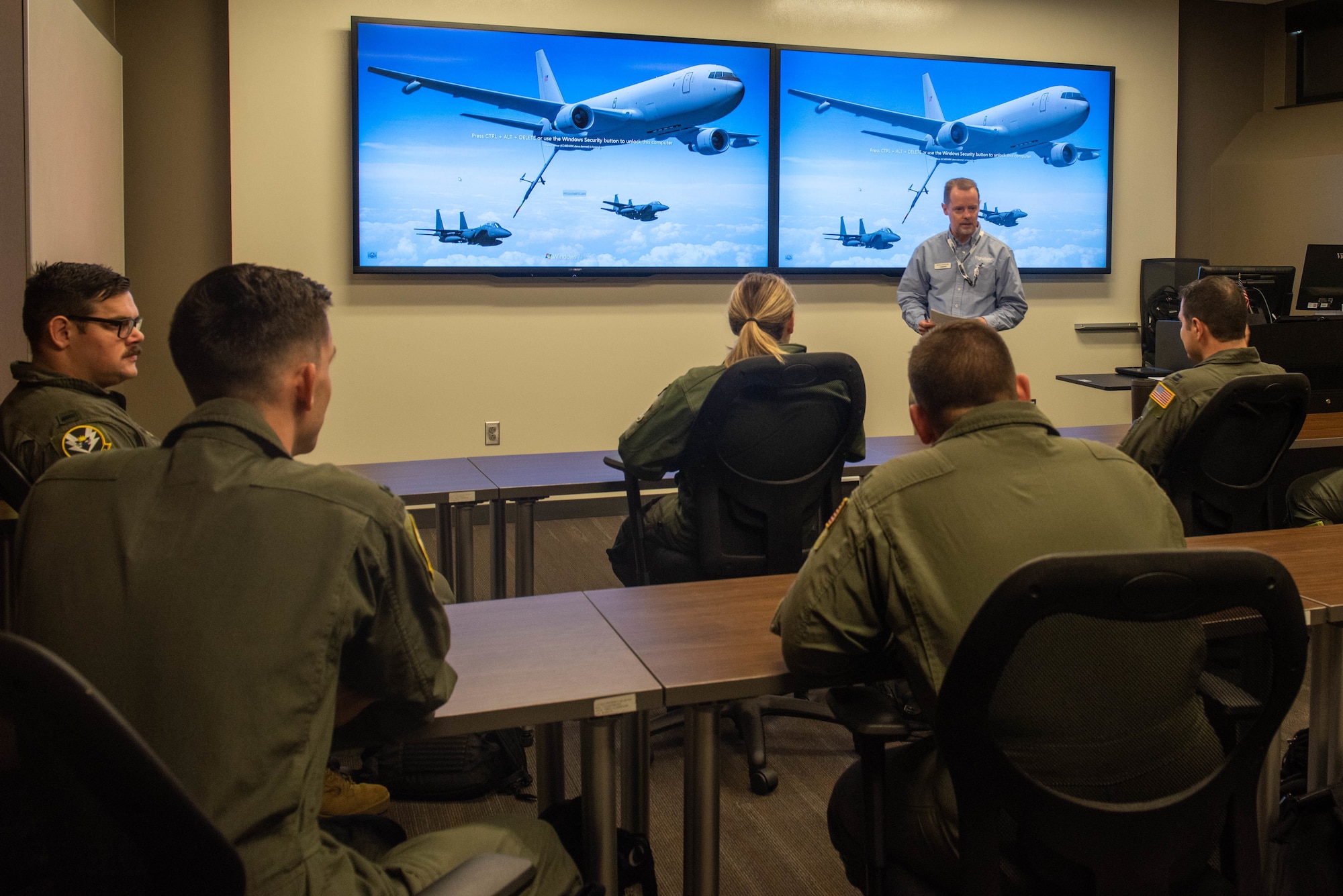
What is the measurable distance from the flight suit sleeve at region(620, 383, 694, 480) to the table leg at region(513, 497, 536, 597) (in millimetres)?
463

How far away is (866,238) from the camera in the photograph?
5922mm

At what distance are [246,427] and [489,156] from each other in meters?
4.34

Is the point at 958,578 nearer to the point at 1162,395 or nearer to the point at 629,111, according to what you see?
the point at 1162,395

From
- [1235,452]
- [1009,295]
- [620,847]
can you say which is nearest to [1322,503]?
[1235,452]

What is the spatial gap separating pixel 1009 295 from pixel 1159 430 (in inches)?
86.6

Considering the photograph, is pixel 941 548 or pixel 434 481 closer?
pixel 941 548

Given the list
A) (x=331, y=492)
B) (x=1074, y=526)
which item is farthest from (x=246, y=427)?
(x=1074, y=526)

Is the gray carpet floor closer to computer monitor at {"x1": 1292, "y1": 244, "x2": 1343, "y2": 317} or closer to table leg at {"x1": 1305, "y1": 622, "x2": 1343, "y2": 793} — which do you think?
table leg at {"x1": 1305, "y1": 622, "x2": 1343, "y2": 793}

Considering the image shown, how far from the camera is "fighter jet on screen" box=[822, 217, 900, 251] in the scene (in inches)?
231

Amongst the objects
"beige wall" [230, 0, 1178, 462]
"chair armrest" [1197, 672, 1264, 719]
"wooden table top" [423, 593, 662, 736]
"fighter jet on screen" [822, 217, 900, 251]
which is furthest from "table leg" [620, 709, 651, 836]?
"fighter jet on screen" [822, 217, 900, 251]

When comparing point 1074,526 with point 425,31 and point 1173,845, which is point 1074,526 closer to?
point 1173,845

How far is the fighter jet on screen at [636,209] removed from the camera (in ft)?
18.0

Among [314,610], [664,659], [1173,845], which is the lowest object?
[1173,845]

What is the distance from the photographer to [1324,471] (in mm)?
3719
